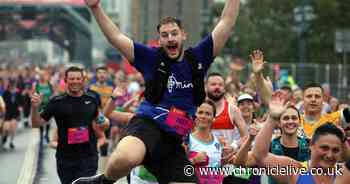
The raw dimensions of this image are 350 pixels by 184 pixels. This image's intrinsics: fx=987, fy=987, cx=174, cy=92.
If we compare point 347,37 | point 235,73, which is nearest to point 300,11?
point 347,37

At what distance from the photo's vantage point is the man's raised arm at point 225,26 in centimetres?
842

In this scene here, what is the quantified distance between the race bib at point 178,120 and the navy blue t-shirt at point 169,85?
0.03 m

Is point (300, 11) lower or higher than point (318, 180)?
higher

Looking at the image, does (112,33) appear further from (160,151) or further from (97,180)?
(97,180)

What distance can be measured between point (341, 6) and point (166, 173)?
44.9 metres

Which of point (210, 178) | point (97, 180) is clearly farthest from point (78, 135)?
point (97, 180)

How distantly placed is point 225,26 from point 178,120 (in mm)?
986

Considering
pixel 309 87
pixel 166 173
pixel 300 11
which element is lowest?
pixel 166 173

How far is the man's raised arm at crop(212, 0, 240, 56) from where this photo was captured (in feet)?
27.6

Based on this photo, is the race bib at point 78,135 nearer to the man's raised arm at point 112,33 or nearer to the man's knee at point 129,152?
the man's raised arm at point 112,33

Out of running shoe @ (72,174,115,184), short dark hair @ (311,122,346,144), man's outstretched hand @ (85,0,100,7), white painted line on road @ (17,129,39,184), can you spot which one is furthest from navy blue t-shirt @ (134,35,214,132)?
white painted line on road @ (17,129,39,184)

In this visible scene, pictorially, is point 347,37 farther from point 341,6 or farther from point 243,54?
point 243,54

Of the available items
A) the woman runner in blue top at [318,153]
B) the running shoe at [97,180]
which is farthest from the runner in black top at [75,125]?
the woman runner in blue top at [318,153]

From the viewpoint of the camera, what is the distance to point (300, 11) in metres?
31.9
